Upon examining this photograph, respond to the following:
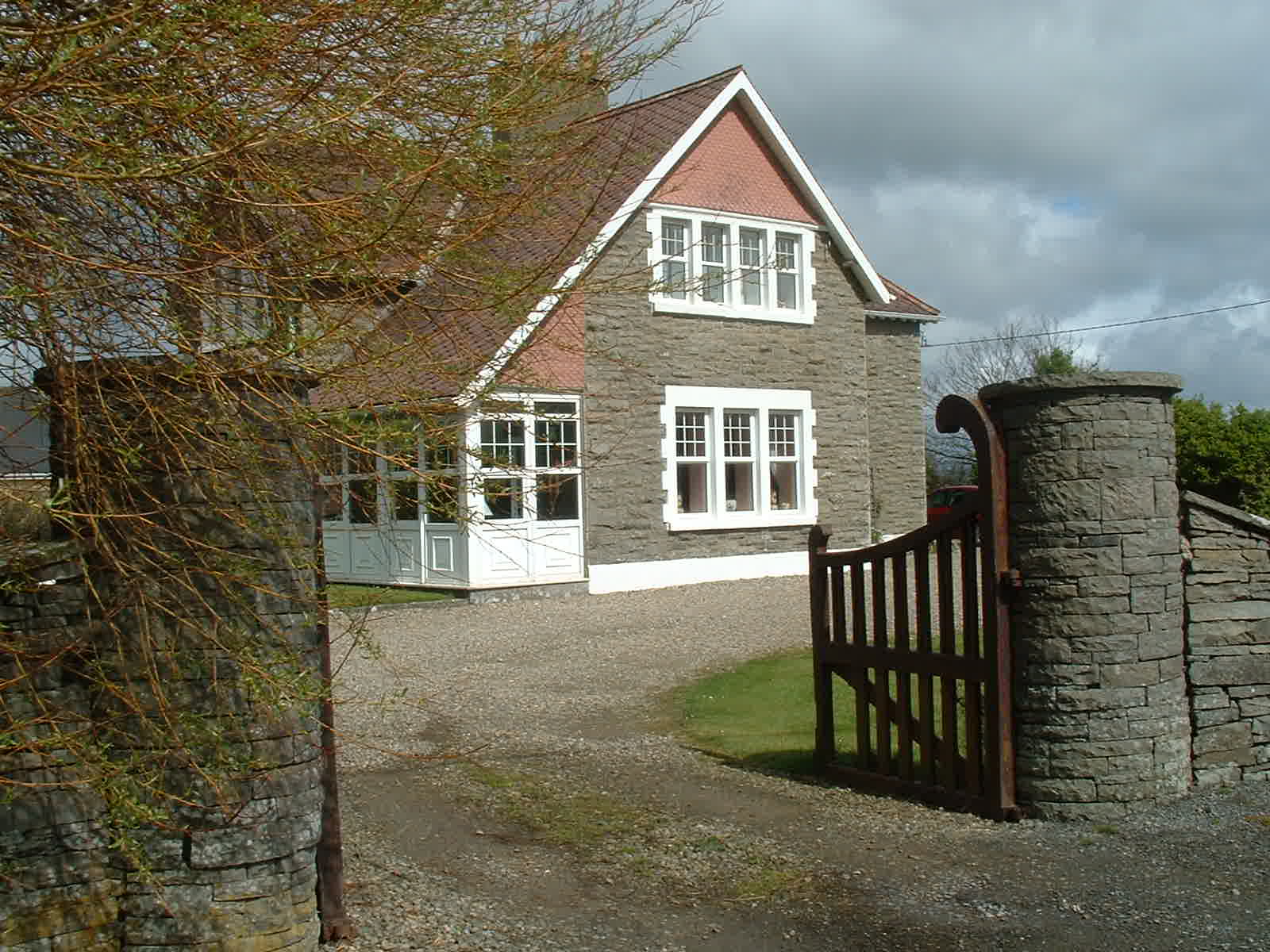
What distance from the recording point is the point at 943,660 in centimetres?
701

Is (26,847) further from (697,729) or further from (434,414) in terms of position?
(697,729)

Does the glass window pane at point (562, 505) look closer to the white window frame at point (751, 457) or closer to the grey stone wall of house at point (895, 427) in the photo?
the white window frame at point (751, 457)

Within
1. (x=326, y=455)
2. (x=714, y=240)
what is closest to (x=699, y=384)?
(x=714, y=240)

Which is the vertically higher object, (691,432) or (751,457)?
(691,432)

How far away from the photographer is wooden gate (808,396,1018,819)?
22.1 feet

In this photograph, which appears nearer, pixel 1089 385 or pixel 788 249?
pixel 1089 385

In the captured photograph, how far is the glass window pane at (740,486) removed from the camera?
2102 centimetres

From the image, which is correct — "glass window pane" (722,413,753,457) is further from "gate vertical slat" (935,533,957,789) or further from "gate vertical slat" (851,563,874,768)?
"gate vertical slat" (935,533,957,789)

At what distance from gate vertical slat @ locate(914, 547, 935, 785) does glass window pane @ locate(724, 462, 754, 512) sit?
13711 millimetres

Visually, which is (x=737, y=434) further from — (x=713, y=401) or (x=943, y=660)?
(x=943, y=660)

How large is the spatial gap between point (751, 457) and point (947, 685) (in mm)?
13952

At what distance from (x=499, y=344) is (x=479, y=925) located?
2489 millimetres

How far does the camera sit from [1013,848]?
6238mm

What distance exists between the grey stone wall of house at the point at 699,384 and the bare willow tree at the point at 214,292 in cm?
1186
